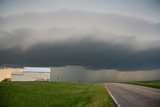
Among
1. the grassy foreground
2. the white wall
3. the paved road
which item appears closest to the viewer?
the grassy foreground

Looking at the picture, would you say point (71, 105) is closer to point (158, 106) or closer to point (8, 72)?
point (158, 106)

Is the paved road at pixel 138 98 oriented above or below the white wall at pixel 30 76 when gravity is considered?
below

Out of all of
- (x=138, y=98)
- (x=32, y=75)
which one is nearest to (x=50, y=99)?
(x=138, y=98)

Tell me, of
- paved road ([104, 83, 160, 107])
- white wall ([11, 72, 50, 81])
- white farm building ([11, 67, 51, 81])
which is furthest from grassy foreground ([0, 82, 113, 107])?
white farm building ([11, 67, 51, 81])

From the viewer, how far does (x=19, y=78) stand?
4956 inches

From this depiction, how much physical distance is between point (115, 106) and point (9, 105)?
766 cm

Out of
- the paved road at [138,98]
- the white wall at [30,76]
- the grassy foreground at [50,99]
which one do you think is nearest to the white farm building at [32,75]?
the white wall at [30,76]

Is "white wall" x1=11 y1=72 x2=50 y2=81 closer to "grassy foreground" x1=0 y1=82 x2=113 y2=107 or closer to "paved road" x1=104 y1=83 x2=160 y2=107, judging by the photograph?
"paved road" x1=104 y1=83 x2=160 y2=107

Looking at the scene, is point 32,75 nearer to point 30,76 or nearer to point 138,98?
point 30,76

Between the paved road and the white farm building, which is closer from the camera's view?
the paved road

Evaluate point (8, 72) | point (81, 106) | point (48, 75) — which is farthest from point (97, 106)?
point (8, 72)

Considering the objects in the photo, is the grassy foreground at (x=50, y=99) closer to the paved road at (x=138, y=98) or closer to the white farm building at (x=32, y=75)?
the paved road at (x=138, y=98)

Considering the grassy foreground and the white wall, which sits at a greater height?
the white wall

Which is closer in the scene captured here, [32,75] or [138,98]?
[138,98]
